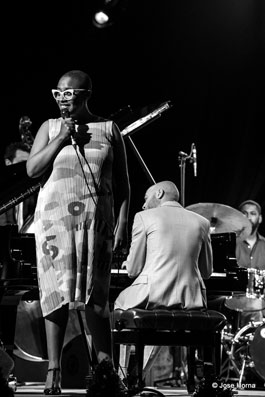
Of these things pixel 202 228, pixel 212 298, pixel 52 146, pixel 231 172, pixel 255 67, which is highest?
pixel 255 67

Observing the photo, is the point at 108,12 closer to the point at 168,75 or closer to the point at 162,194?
the point at 168,75

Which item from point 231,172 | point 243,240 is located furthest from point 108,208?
point 231,172

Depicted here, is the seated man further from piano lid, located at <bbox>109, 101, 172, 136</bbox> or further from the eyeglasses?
piano lid, located at <bbox>109, 101, 172, 136</bbox>

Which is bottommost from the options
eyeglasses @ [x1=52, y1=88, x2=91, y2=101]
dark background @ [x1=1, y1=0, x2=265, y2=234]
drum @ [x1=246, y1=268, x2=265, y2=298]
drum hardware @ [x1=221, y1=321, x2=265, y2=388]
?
drum hardware @ [x1=221, y1=321, x2=265, y2=388]

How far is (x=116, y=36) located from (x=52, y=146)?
647cm

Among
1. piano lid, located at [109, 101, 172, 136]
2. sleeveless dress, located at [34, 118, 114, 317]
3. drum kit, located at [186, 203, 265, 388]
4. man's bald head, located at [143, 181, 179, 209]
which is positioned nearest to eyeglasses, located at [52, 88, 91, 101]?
sleeveless dress, located at [34, 118, 114, 317]

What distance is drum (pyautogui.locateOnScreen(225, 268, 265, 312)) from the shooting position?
7.90 metres

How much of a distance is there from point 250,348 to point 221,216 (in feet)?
4.03

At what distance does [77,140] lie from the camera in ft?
13.2

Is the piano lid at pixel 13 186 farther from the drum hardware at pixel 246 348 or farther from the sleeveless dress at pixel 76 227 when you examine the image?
the drum hardware at pixel 246 348

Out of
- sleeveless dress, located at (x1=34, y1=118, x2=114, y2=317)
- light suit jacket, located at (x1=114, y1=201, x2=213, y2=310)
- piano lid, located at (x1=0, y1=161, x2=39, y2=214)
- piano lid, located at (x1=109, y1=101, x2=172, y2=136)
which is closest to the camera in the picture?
sleeveless dress, located at (x1=34, y1=118, x2=114, y2=317)

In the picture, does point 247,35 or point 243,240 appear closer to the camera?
point 243,240

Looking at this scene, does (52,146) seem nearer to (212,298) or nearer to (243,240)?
(212,298)

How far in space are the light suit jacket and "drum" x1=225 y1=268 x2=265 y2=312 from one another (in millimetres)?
2787
